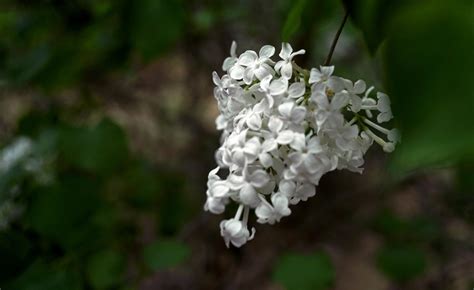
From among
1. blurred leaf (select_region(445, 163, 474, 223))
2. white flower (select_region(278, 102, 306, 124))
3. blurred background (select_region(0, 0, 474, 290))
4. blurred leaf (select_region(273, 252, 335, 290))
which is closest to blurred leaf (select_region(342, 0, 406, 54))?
blurred background (select_region(0, 0, 474, 290))

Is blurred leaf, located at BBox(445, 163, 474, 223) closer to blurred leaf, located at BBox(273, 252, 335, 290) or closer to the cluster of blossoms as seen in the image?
blurred leaf, located at BBox(273, 252, 335, 290)

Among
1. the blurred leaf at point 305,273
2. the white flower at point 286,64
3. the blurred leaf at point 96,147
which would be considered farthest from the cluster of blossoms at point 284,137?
the blurred leaf at point 96,147

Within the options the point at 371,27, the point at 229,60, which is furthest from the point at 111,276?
the point at 371,27

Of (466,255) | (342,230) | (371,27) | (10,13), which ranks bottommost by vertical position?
(342,230)

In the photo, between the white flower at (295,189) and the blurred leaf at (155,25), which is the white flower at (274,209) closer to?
the white flower at (295,189)

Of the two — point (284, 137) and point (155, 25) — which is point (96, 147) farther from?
point (284, 137)

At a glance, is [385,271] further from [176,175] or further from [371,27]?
[371,27]
